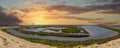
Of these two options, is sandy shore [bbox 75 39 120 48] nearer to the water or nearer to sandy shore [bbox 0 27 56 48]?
the water

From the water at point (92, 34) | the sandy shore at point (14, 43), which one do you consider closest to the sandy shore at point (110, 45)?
the water at point (92, 34)

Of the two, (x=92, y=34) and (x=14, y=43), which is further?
(x=92, y=34)

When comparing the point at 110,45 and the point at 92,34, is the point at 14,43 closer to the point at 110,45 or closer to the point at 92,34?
the point at 92,34

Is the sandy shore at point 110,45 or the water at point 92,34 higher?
the water at point 92,34

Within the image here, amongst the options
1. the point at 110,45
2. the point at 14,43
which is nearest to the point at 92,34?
the point at 110,45

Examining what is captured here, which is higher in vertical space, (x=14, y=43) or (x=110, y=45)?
(x=14, y=43)

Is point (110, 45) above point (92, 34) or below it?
below

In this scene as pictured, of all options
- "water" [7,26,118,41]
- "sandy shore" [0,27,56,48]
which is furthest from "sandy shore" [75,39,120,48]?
"sandy shore" [0,27,56,48]

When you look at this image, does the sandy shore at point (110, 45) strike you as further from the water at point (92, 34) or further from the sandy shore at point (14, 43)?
the sandy shore at point (14, 43)

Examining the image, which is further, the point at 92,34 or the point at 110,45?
the point at 92,34

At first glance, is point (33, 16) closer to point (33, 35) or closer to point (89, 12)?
point (33, 35)

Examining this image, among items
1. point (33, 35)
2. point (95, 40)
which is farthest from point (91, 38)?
point (33, 35)
